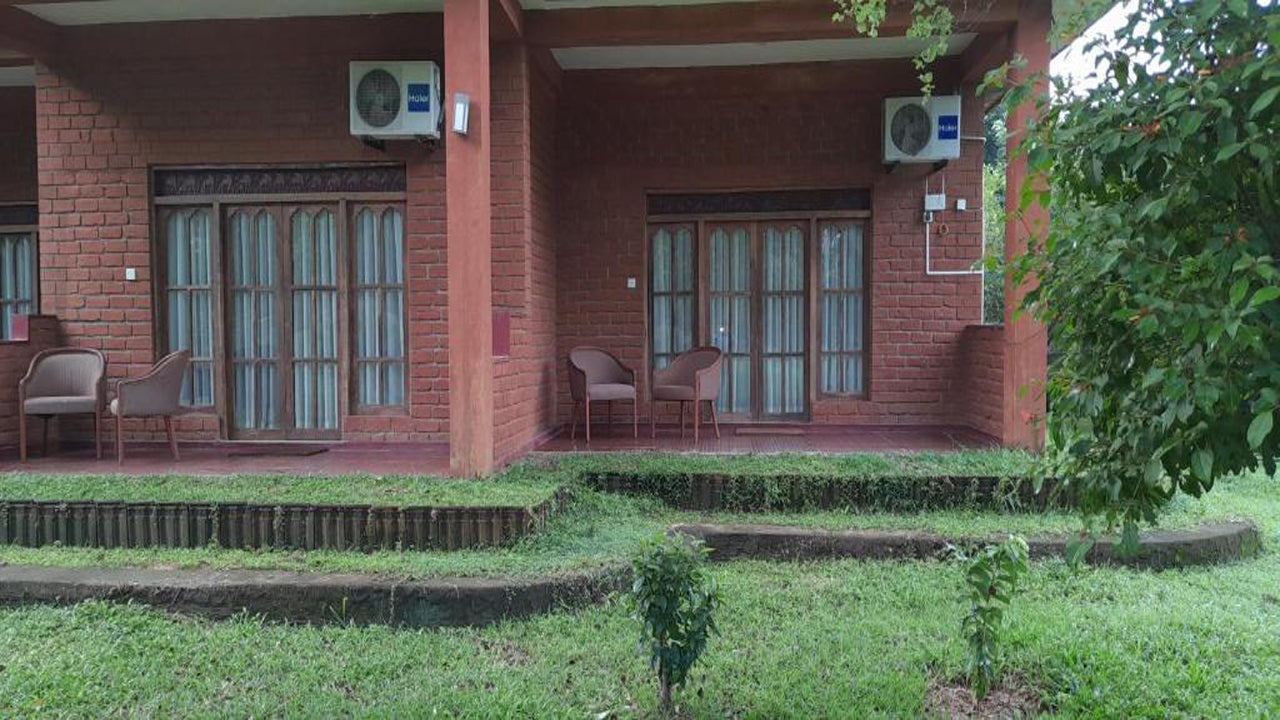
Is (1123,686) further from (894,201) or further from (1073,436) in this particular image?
(894,201)

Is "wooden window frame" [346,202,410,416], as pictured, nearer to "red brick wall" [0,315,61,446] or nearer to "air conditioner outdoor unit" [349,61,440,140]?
"air conditioner outdoor unit" [349,61,440,140]

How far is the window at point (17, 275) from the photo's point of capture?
7.91 metres

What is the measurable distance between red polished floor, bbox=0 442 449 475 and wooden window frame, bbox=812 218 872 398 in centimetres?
364

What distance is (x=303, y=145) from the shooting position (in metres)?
6.75

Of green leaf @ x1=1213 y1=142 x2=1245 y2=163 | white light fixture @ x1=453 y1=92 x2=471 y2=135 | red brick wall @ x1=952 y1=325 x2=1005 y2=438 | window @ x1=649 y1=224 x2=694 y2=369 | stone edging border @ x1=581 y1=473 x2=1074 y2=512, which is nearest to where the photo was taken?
green leaf @ x1=1213 y1=142 x2=1245 y2=163

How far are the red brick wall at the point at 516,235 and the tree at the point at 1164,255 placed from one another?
4.32 m

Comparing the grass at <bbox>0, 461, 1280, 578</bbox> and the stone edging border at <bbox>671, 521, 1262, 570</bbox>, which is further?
the stone edging border at <bbox>671, 521, 1262, 570</bbox>

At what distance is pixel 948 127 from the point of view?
731cm

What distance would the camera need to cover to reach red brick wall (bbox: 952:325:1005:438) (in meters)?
6.67

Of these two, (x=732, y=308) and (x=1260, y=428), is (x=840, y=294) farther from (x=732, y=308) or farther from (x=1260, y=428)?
(x=1260, y=428)

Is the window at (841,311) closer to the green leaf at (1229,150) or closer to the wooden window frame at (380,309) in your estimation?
the wooden window frame at (380,309)

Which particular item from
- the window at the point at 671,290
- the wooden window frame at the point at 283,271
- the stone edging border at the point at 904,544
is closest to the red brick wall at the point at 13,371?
the wooden window frame at the point at 283,271

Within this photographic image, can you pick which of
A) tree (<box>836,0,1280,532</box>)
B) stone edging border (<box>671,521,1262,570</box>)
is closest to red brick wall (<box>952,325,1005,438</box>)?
stone edging border (<box>671,521,1262,570</box>)

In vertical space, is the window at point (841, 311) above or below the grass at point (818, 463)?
above
